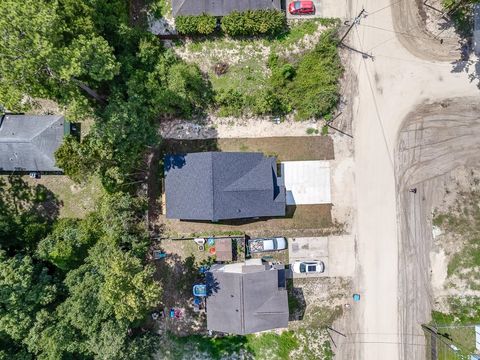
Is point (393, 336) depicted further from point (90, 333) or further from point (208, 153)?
point (90, 333)

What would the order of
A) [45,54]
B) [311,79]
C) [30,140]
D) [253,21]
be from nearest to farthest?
[45,54], [30,140], [253,21], [311,79]

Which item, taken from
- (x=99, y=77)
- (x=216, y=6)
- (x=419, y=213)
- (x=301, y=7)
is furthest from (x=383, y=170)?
(x=99, y=77)

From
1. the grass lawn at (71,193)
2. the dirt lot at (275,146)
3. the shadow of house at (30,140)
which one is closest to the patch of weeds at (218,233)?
the dirt lot at (275,146)

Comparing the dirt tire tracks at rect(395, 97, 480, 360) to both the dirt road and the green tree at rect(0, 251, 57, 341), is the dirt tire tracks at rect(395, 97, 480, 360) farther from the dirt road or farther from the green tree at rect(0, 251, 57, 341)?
the green tree at rect(0, 251, 57, 341)

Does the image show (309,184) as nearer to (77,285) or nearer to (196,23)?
(196,23)

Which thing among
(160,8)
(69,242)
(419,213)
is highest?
(160,8)

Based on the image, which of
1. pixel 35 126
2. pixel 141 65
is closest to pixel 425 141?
pixel 141 65
